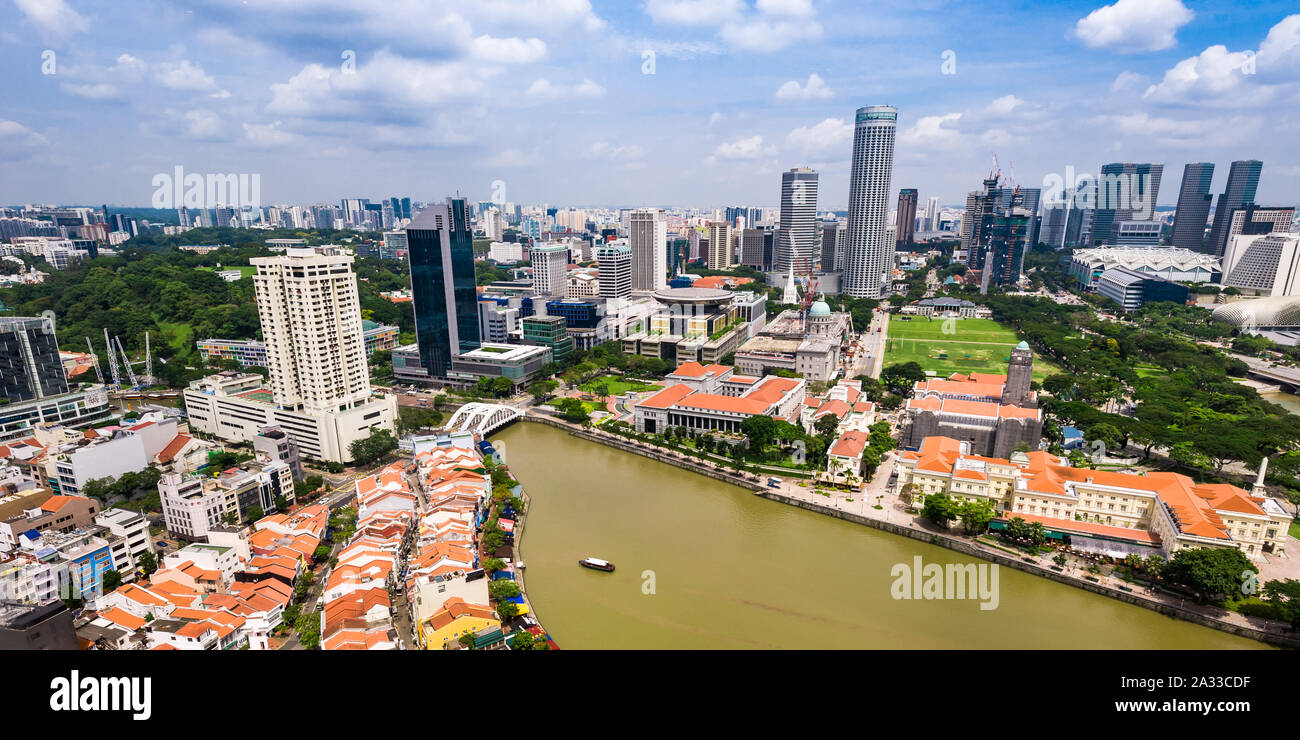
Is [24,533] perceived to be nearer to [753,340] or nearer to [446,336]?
[446,336]

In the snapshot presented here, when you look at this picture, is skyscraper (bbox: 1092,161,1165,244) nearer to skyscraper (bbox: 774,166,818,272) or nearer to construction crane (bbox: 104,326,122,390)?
skyscraper (bbox: 774,166,818,272)

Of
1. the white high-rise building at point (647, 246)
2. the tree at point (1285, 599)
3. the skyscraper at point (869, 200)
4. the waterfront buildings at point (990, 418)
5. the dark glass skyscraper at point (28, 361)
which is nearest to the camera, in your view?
the tree at point (1285, 599)

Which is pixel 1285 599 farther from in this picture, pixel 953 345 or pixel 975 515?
pixel 953 345

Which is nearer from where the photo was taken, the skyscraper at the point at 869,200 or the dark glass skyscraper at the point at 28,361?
the dark glass skyscraper at the point at 28,361

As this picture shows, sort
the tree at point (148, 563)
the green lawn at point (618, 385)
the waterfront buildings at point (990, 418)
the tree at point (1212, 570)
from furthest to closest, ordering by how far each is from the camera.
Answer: the green lawn at point (618, 385) < the waterfront buildings at point (990, 418) < the tree at point (148, 563) < the tree at point (1212, 570)

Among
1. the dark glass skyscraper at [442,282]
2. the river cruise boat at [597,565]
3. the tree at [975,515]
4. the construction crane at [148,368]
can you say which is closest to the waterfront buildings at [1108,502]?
the tree at [975,515]

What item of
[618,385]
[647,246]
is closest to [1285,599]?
[618,385]

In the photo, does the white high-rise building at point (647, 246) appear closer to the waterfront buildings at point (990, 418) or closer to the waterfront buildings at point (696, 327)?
the waterfront buildings at point (696, 327)
